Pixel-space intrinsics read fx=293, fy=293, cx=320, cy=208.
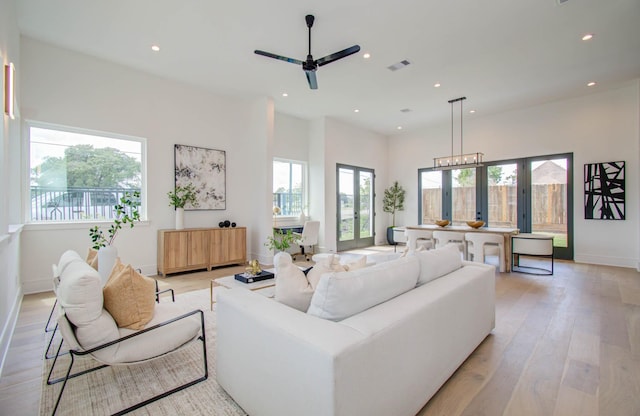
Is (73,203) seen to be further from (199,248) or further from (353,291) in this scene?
(353,291)

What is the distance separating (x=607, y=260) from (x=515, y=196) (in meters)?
2.06

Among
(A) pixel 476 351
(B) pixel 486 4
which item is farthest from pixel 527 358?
(B) pixel 486 4

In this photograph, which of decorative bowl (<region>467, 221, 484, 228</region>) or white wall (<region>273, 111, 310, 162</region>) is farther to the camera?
white wall (<region>273, 111, 310, 162</region>)

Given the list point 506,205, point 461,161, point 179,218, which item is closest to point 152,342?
point 179,218

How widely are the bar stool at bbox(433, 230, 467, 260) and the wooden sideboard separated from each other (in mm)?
3975

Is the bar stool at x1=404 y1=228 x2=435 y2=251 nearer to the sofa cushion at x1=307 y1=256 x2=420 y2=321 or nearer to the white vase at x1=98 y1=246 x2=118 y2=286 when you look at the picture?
the sofa cushion at x1=307 y1=256 x2=420 y2=321

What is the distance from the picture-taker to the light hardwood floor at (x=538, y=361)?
183 cm

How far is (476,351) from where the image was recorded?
2484mm

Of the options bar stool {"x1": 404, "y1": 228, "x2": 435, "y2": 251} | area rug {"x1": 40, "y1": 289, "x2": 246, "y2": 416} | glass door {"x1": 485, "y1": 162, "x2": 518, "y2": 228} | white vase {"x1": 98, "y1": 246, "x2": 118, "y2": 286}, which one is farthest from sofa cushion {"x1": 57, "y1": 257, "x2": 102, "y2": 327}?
glass door {"x1": 485, "y1": 162, "x2": 518, "y2": 228}

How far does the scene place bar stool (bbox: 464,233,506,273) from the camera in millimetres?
5316

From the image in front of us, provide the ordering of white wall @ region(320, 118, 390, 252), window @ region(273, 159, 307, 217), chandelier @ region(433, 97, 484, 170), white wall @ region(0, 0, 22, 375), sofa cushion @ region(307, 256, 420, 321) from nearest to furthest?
sofa cushion @ region(307, 256, 420, 321), white wall @ region(0, 0, 22, 375), chandelier @ region(433, 97, 484, 170), window @ region(273, 159, 307, 217), white wall @ region(320, 118, 390, 252)

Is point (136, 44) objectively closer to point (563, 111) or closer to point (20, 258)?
point (20, 258)

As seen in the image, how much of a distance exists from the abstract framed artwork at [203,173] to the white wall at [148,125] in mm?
115

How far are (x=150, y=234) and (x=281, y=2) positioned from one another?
4.16 metres
